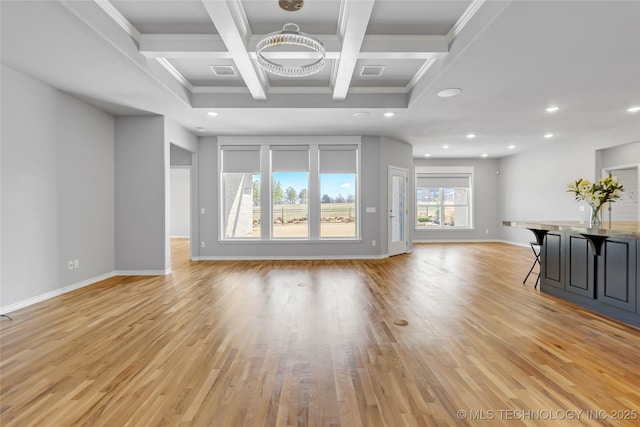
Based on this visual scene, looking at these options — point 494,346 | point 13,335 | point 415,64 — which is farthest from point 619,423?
point 13,335

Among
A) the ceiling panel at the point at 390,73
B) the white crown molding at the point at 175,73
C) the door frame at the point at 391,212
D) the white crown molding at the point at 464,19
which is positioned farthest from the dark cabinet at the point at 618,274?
the white crown molding at the point at 175,73

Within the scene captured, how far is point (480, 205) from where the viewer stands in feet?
33.7

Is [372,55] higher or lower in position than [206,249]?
higher

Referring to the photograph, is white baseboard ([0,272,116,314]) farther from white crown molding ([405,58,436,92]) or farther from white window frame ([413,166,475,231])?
white window frame ([413,166,475,231])

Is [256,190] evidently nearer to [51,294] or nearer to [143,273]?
[143,273]

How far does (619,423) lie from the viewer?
5.56ft

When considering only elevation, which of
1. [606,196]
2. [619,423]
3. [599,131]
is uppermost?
[599,131]

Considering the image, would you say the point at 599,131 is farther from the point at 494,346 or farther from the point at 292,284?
the point at 292,284

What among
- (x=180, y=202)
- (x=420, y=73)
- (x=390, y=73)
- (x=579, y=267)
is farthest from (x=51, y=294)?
A: (x=180, y=202)

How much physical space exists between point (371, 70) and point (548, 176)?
6.68 metres

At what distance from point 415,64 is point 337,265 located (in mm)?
3938

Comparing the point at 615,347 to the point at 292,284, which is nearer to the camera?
the point at 615,347

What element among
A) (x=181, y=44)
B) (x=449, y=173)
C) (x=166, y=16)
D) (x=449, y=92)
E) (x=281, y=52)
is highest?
(x=166, y=16)

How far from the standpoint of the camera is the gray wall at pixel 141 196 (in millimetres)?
5465
